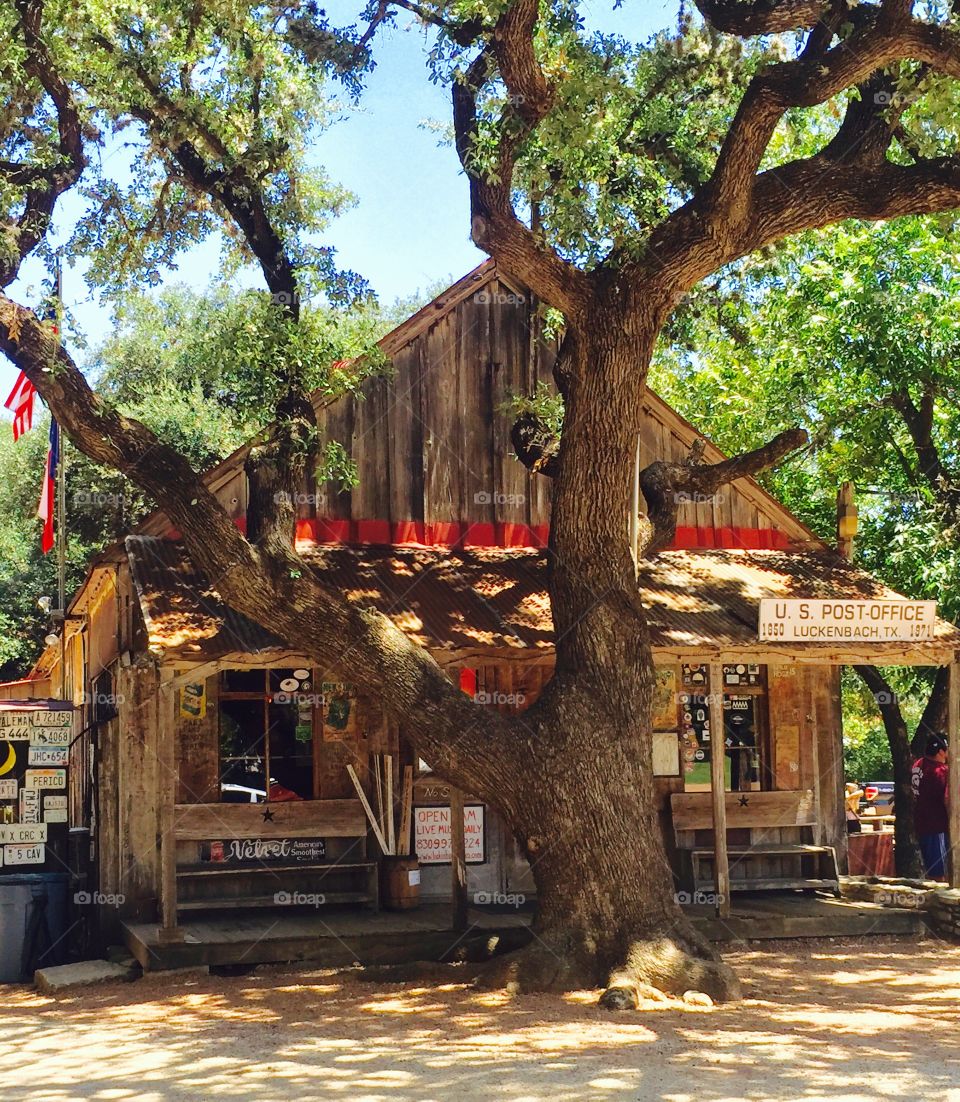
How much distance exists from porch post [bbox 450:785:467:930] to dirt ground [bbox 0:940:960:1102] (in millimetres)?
1453

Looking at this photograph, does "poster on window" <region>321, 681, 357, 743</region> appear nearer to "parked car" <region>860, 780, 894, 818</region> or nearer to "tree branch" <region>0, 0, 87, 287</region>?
"tree branch" <region>0, 0, 87, 287</region>

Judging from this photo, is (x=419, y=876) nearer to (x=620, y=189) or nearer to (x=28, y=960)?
(x=28, y=960)


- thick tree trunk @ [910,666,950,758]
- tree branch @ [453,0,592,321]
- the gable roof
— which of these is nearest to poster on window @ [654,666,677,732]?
the gable roof

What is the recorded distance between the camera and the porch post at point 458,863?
42.1 ft

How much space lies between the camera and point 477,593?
13.9 m

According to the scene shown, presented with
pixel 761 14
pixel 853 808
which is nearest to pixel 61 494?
pixel 761 14

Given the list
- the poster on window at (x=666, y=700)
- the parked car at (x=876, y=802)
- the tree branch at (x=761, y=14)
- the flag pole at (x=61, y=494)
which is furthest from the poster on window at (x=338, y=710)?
the parked car at (x=876, y=802)

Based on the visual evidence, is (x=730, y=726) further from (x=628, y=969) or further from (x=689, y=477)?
(x=628, y=969)

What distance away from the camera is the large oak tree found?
428 inches

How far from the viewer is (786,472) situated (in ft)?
66.3

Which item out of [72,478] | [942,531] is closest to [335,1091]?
[942,531]

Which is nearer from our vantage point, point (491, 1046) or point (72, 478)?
point (491, 1046)

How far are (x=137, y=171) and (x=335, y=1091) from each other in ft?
33.3

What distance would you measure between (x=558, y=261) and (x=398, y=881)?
6614mm
